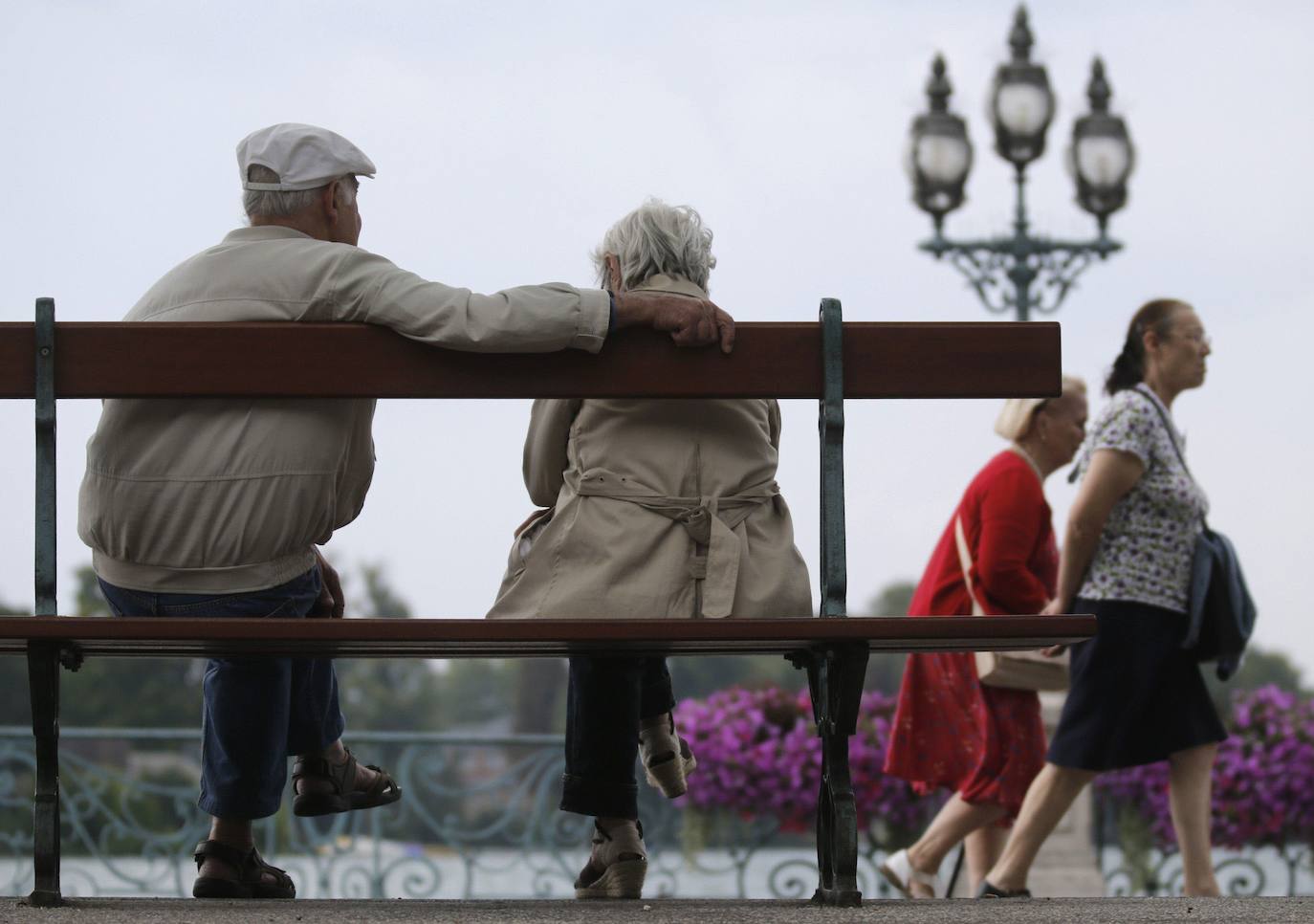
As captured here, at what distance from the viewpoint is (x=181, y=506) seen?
12.5 ft

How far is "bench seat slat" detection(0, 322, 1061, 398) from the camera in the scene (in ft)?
12.2

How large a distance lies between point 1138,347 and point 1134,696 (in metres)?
1.07

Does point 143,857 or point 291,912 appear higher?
point 291,912

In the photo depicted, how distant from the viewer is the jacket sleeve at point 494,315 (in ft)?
12.0

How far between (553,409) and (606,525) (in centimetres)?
34

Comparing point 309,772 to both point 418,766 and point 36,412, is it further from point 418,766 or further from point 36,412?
point 418,766

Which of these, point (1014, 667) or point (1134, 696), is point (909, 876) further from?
point (1134, 696)

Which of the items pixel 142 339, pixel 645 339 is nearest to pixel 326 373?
pixel 142 339

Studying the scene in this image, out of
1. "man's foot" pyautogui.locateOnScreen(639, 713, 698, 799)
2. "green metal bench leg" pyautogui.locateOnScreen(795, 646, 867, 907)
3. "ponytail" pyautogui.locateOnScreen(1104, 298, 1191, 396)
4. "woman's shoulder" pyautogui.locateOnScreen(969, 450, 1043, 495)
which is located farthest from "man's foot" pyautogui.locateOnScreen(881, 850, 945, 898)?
"green metal bench leg" pyautogui.locateOnScreen(795, 646, 867, 907)

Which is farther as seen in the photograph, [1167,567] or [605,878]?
[1167,567]

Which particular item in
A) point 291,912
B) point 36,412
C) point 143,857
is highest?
point 36,412

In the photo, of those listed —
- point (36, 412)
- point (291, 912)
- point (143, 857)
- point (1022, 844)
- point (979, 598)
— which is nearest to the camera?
point (291, 912)

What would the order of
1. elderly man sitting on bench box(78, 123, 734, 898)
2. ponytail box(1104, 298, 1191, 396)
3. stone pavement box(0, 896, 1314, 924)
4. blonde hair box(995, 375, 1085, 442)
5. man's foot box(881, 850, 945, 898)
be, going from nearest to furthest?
stone pavement box(0, 896, 1314, 924) → elderly man sitting on bench box(78, 123, 734, 898) → ponytail box(1104, 298, 1191, 396) → blonde hair box(995, 375, 1085, 442) → man's foot box(881, 850, 945, 898)

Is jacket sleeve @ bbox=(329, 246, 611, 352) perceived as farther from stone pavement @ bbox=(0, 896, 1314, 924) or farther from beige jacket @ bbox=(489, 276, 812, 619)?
stone pavement @ bbox=(0, 896, 1314, 924)
